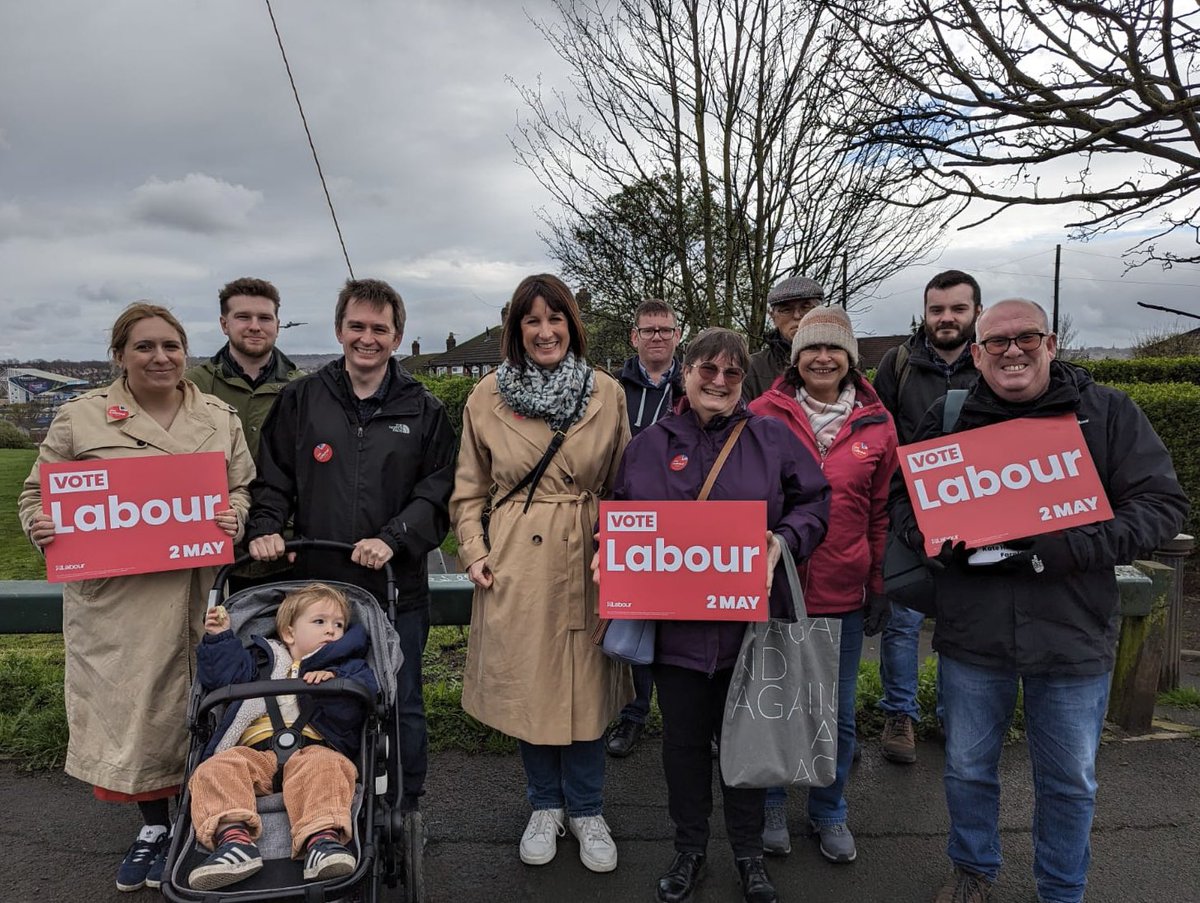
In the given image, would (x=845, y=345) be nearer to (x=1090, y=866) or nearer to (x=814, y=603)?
(x=814, y=603)

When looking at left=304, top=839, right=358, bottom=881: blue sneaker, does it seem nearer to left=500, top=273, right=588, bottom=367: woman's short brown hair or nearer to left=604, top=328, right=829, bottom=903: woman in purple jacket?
left=604, top=328, right=829, bottom=903: woman in purple jacket

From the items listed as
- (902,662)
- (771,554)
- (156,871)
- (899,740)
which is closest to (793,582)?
(771,554)

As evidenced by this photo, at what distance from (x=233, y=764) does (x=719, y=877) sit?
197cm

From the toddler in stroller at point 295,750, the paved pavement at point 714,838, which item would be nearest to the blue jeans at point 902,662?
the paved pavement at point 714,838

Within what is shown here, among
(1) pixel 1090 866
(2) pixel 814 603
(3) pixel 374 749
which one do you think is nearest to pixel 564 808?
(3) pixel 374 749

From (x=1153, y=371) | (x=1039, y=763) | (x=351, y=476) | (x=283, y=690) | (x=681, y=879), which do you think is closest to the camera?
(x=283, y=690)

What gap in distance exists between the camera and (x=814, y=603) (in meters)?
3.31

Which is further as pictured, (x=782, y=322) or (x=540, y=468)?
(x=782, y=322)

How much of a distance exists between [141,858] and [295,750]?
1.18 meters

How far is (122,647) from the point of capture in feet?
10.3

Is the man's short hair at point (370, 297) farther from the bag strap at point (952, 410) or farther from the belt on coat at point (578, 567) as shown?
the bag strap at point (952, 410)

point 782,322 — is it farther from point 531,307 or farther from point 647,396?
point 531,307

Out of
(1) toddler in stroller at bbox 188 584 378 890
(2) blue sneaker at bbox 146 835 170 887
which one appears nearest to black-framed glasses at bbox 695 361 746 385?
(1) toddler in stroller at bbox 188 584 378 890

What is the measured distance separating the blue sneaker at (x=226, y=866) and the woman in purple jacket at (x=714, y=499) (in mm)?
1523
